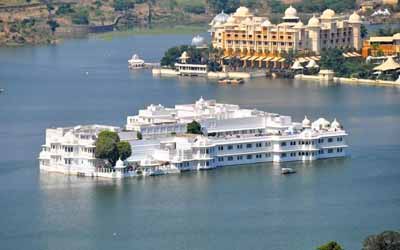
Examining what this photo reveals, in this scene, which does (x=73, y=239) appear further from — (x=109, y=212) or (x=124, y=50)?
(x=124, y=50)

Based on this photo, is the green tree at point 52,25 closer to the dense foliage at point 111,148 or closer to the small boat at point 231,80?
the small boat at point 231,80

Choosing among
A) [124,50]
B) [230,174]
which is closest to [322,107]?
[230,174]

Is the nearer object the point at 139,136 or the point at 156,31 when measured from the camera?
the point at 139,136

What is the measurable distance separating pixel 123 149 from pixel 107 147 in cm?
25

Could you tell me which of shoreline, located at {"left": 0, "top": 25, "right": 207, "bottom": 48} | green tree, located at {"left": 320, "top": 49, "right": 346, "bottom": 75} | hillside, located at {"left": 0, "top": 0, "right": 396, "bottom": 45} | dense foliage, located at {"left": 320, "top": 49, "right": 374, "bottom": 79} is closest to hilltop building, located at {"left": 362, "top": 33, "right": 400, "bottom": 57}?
dense foliage, located at {"left": 320, "top": 49, "right": 374, "bottom": 79}

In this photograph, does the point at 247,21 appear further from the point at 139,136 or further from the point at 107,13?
the point at 139,136

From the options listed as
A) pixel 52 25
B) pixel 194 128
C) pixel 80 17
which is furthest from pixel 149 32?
pixel 194 128

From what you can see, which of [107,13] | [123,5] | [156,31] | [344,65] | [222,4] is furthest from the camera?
[123,5]

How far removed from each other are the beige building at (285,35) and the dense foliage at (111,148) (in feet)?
63.4

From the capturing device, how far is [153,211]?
22609mm

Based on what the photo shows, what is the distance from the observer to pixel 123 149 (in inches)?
977

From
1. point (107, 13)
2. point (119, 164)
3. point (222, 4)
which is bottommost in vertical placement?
point (119, 164)

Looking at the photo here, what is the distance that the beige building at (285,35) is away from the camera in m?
44.2

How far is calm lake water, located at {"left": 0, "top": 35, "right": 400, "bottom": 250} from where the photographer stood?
21156mm
